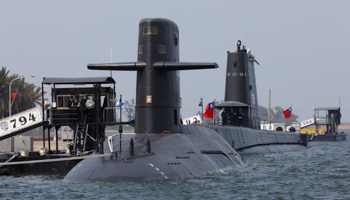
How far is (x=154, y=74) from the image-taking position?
21234 millimetres

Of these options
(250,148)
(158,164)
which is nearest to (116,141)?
(158,164)

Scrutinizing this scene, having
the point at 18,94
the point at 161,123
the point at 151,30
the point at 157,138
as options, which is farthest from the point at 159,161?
the point at 18,94

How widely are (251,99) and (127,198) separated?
108 ft

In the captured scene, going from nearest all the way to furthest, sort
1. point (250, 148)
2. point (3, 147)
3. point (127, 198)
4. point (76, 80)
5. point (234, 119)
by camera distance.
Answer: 1. point (127, 198)
2. point (76, 80)
3. point (3, 147)
4. point (250, 148)
5. point (234, 119)

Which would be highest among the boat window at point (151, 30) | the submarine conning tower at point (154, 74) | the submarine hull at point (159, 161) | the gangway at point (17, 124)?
the boat window at point (151, 30)

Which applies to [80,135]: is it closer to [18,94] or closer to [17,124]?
[17,124]

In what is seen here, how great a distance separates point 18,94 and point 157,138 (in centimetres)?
4809

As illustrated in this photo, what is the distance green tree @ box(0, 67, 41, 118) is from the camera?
6366cm

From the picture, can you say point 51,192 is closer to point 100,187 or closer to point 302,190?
point 100,187

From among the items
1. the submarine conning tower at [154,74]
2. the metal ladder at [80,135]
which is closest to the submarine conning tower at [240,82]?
the metal ladder at [80,135]

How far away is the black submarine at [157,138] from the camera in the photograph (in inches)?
675

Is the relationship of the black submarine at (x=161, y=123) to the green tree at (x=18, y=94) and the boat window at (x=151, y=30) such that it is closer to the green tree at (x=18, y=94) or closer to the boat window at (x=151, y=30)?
the boat window at (x=151, y=30)

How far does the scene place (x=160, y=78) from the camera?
21.3 metres

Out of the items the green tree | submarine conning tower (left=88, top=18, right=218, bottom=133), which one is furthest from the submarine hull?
the green tree
